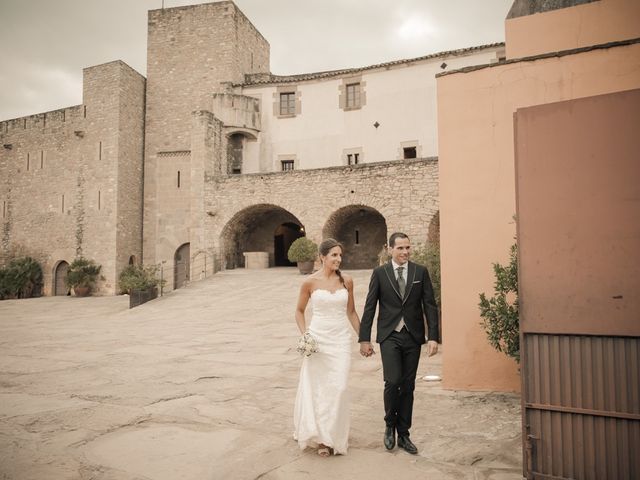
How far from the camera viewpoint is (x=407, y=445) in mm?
3207

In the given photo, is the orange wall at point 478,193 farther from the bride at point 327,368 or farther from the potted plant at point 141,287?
the potted plant at point 141,287

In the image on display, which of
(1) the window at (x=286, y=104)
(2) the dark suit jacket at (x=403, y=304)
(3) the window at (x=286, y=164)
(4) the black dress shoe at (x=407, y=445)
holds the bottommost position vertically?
(4) the black dress shoe at (x=407, y=445)

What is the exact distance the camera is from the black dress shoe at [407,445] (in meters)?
3.17

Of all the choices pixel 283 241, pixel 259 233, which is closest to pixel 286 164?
pixel 259 233

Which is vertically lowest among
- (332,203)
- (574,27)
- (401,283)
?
(401,283)

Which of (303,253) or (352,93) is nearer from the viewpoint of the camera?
(303,253)

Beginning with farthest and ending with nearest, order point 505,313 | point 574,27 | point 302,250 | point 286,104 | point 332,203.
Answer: point 286,104, point 332,203, point 302,250, point 574,27, point 505,313

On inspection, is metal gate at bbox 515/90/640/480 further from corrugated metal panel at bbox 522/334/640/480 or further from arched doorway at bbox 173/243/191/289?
arched doorway at bbox 173/243/191/289

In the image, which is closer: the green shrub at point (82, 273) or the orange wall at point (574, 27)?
Result: the orange wall at point (574, 27)

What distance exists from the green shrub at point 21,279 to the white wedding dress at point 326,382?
2515 centimetres

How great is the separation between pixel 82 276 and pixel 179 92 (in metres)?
10.8

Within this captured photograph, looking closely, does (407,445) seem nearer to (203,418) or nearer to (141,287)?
(203,418)

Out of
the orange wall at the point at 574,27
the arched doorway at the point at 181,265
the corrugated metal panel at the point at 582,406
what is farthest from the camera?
the arched doorway at the point at 181,265

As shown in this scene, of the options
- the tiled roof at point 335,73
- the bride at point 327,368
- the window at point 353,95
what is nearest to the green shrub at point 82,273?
the tiled roof at point 335,73
